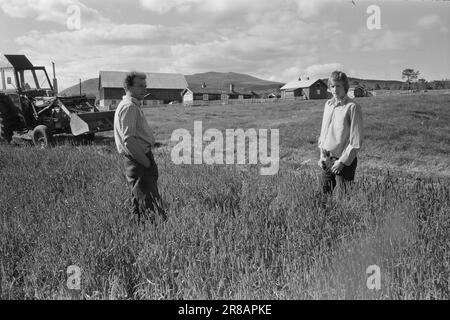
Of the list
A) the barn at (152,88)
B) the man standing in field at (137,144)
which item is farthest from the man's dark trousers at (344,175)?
the barn at (152,88)

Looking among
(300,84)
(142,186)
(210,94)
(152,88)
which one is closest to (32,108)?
(142,186)

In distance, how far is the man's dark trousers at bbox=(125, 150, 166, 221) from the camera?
4.04 metres

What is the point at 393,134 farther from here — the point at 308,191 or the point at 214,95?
the point at 214,95

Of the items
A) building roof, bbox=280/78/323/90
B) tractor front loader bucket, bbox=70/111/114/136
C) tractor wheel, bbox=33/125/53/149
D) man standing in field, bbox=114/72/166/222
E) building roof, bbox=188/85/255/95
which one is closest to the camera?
man standing in field, bbox=114/72/166/222

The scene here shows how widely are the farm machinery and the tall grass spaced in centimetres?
747

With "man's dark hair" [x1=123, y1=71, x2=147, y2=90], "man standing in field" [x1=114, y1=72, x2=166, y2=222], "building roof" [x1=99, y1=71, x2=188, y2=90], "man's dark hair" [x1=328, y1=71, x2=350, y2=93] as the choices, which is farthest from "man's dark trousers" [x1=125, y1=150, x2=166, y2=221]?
"building roof" [x1=99, y1=71, x2=188, y2=90]

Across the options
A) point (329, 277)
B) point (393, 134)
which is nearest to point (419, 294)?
point (329, 277)

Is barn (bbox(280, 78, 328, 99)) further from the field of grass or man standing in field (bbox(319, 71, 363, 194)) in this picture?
the field of grass

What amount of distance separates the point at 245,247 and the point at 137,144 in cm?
141

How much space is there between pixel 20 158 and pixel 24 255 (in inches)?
205

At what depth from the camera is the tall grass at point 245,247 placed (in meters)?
2.66

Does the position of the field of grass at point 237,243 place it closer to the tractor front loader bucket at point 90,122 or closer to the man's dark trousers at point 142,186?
the man's dark trousers at point 142,186

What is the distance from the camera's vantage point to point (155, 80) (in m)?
72.6

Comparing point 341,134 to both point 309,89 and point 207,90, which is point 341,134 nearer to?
point 309,89
